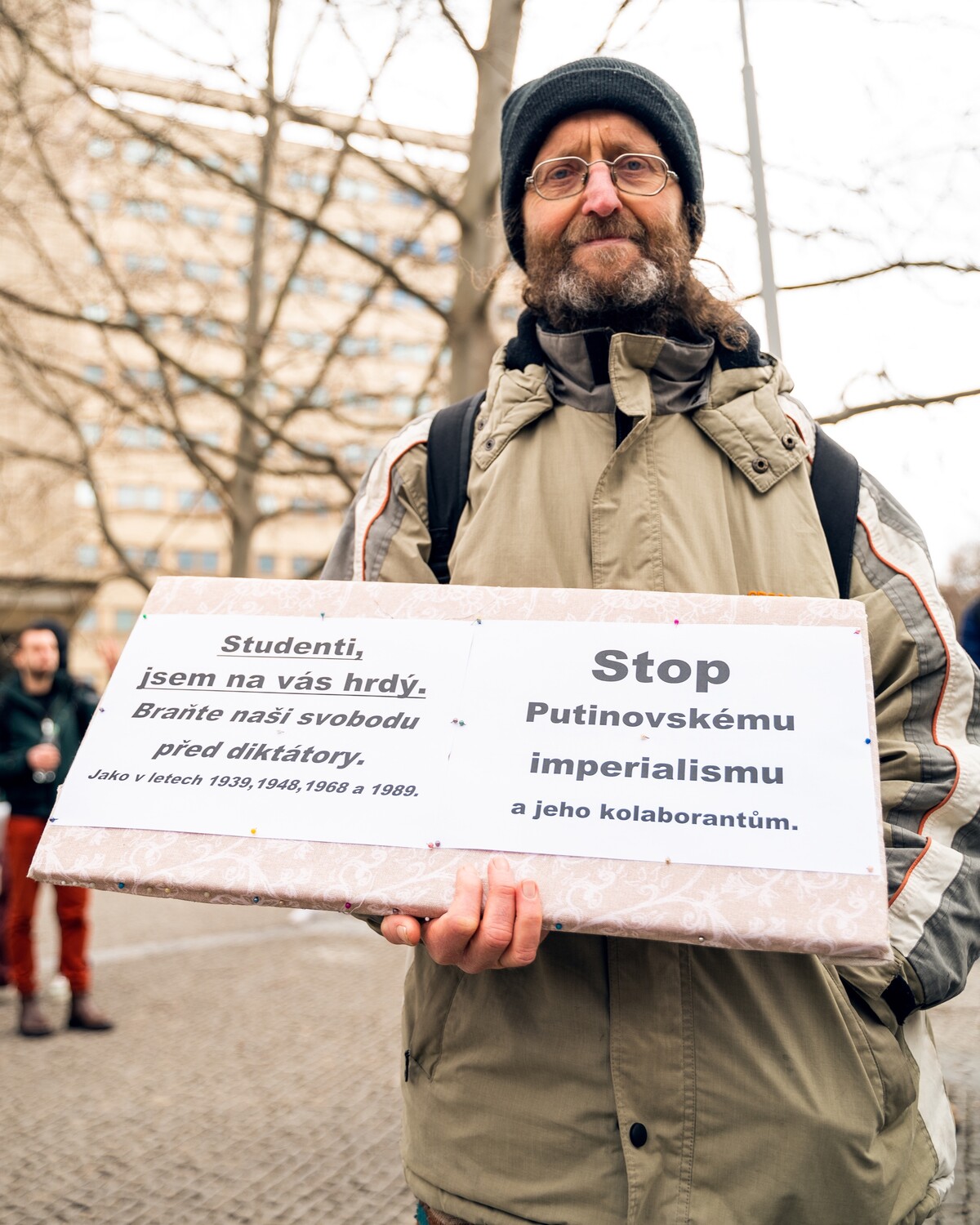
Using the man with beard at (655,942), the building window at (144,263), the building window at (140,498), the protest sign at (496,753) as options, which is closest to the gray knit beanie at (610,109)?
the man with beard at (655,942)

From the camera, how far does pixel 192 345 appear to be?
371 inches

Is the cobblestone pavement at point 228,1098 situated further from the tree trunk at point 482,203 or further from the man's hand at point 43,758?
the tree trunk at point 482,203

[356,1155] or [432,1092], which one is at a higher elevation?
[432,1092]

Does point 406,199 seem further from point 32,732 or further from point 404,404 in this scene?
point 32,732

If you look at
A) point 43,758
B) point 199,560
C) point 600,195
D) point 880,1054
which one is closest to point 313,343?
point 43,758

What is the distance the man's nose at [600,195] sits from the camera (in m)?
1.95

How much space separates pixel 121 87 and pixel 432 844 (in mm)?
7310

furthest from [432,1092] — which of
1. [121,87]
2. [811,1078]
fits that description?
[121,87]

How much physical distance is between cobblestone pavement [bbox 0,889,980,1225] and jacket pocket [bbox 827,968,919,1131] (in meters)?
2.38

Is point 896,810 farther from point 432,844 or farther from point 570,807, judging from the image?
point 432,844

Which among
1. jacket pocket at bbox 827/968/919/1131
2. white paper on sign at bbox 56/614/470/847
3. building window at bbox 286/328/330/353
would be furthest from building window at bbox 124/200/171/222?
jacket pocket at bbox 827/968/919/1131

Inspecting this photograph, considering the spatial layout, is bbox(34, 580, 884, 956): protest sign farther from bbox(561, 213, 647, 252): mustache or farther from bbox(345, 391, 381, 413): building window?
bbox(345, 391, 381, 413): building window

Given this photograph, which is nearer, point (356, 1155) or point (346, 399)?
point (356, 1155)

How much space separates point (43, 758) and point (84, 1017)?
142 cm
